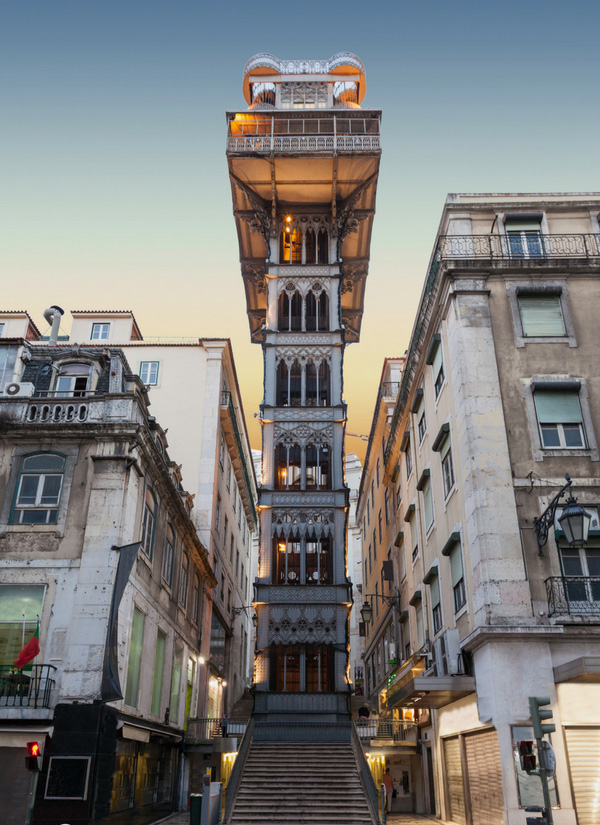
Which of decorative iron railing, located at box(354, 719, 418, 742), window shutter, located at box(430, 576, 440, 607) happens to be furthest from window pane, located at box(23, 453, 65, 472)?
decorative iron railing, located at box(354, 719, 418, 742)

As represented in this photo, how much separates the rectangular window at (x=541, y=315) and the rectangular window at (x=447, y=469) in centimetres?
447

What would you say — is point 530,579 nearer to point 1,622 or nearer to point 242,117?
point 1,622

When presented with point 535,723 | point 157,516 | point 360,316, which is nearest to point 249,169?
point 360,316

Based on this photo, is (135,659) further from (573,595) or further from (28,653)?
(573,595)

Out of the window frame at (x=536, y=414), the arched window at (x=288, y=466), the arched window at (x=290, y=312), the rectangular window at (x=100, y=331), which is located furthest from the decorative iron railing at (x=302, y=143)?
the window frame at (x=536, y=414)

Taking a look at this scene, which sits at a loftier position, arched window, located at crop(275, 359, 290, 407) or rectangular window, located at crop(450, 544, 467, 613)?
arched window, located at crop(275, 359, 290, 407)

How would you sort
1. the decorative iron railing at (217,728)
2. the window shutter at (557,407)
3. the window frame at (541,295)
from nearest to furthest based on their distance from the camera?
the window shutter at (557,407) → the window frame at (541,295) → the decorative iron railing at (217,728)

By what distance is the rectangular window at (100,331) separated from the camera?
42.1m

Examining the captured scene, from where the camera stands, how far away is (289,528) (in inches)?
1451

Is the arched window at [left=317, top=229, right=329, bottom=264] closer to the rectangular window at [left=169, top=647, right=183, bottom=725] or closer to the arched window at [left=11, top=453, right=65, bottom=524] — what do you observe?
the rectangular window at [left=169, top=647, right=183, bottom=725]

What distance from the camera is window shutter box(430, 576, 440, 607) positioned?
24391 millimetres

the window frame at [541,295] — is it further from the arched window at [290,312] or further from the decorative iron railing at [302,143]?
the decorative iron railing at [302,143]

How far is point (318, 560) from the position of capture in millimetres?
36562

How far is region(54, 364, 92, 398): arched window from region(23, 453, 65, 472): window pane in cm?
300
